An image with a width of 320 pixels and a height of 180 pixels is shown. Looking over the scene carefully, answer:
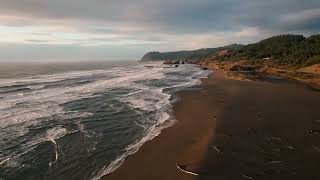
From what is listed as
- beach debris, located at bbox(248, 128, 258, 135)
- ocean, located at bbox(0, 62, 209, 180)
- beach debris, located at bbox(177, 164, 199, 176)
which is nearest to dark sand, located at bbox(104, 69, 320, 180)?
beach debris, located at bbox(248, 128, 258, 135)

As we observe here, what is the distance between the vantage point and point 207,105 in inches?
1223

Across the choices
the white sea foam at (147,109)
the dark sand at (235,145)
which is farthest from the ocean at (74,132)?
the dark sand at (235,145)

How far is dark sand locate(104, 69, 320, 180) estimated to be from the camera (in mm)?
13852

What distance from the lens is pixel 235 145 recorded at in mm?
17516

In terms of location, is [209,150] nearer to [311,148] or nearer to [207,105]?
[311,148]

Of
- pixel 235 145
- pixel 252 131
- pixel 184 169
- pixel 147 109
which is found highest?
pixel 184 169

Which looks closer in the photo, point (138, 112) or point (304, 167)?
point (304, 167)

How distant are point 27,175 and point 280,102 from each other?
2546cm

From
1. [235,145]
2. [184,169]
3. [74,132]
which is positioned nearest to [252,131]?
[235,145]

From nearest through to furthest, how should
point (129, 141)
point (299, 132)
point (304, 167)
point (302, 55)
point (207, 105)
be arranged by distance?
1. point (304, 167)
2. point (129, 141)
3. point (299, 132)
4. point (207, 105)
5. point (302, 55)

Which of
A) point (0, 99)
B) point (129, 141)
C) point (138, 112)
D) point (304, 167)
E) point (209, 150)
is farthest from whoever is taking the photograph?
point (0, 99)

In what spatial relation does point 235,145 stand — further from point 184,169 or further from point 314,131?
point 314,131

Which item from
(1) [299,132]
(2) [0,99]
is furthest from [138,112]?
(2) [0,99]

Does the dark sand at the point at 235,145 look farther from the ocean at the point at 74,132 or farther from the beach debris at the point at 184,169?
the ocean at the point at 74,132
